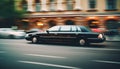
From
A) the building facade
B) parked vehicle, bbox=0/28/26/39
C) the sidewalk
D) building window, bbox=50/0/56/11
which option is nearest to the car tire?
the sidewalk

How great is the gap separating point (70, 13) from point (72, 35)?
63.8 ft

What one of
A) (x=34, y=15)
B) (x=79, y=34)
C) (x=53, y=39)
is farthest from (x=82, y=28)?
(x=34, y=15)

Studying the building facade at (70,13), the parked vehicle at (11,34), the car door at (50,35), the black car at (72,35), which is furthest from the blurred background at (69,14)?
the black car at (72,35)

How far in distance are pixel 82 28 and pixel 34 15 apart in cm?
2237

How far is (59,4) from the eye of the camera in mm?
38719

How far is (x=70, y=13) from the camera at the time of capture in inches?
1486

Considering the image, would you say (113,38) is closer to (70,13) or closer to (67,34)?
(67,34)

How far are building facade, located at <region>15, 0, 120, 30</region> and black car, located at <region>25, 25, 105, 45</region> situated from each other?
1471 cm

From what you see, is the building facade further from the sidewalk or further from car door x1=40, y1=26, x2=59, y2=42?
car door x1=40, y1=26, x2=59, y2=42

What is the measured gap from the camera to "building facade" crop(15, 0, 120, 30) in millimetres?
35469

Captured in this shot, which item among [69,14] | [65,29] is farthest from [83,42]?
[69,14]

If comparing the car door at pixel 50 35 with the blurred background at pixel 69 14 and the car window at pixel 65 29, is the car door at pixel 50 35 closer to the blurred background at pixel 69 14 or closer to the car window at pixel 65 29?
the car window at pixel 65 29

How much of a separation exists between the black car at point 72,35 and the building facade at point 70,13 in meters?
14.7

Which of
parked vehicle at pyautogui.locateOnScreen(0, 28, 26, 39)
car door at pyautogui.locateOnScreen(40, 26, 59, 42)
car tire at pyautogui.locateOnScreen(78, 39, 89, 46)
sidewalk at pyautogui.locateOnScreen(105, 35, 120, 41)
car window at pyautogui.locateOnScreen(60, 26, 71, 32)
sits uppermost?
car window at pyautogui.locateOnScreen(60, 26, 71, 32)
